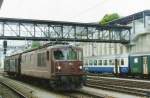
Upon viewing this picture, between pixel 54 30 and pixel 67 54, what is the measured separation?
37.6 metres

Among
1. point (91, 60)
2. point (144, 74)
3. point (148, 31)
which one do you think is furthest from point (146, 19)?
point (144, 74)

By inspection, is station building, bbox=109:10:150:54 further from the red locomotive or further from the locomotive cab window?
the locomotive cab window

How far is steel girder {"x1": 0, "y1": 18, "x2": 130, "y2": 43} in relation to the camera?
53.0 meters

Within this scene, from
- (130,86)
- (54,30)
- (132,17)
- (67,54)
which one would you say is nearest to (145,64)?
(130,86)

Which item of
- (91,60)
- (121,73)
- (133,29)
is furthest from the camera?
(133,29)

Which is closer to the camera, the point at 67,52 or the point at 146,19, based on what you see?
the point at 67,52

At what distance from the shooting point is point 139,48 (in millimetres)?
59469

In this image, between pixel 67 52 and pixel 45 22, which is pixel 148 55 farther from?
pixel 45 22

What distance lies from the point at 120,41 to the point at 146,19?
5.80 metres

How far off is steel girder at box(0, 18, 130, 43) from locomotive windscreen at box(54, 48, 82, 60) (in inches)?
1301

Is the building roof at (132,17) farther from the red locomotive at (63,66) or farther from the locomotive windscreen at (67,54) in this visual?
the red locomotive at (63,66)

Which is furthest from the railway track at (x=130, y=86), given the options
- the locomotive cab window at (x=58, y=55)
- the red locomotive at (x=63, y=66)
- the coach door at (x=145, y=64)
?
the coach door at (x=145, y=64)

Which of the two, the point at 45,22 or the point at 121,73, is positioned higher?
the point at 45,22

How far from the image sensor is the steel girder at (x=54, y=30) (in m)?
53.0
